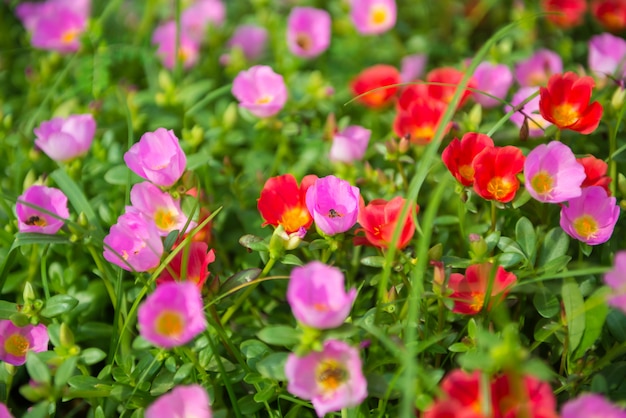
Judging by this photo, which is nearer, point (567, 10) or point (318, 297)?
point (318, 297)

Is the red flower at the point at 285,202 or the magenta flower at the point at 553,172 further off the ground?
the magenta flower at the point at 553,172

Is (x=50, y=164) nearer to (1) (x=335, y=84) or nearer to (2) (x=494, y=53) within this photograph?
(1) (x=335, y=84)

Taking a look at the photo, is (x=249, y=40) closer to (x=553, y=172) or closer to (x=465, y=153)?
(x=465, y=153)

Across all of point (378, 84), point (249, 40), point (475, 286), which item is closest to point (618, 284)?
point (475, 286)

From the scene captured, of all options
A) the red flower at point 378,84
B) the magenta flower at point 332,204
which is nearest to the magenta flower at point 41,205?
the magenta flower at point 332,204

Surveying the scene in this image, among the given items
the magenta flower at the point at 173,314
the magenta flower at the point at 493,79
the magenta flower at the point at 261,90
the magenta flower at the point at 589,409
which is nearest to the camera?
the magenta flower at the point at 589,409

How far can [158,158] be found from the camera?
161 cm

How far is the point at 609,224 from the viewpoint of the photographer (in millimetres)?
1515

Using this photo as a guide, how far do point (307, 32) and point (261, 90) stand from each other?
0.62 meters

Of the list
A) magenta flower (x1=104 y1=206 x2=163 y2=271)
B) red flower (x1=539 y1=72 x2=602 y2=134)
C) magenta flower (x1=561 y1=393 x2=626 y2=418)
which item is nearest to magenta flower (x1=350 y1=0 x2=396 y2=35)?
red flower (x1=539 y1=72 x2=602 y2=134)

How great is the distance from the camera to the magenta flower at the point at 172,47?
104 inches

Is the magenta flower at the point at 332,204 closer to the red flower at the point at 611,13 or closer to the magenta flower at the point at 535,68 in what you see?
the magenta flower at the point at 535,68

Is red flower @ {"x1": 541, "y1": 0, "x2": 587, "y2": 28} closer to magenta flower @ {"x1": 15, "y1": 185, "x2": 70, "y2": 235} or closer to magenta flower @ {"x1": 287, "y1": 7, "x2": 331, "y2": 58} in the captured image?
magenta flower @ {"x1": 287, "y1": 7, "x2": 331, "y2": 58}

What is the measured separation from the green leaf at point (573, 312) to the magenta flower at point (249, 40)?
170 centimetres
